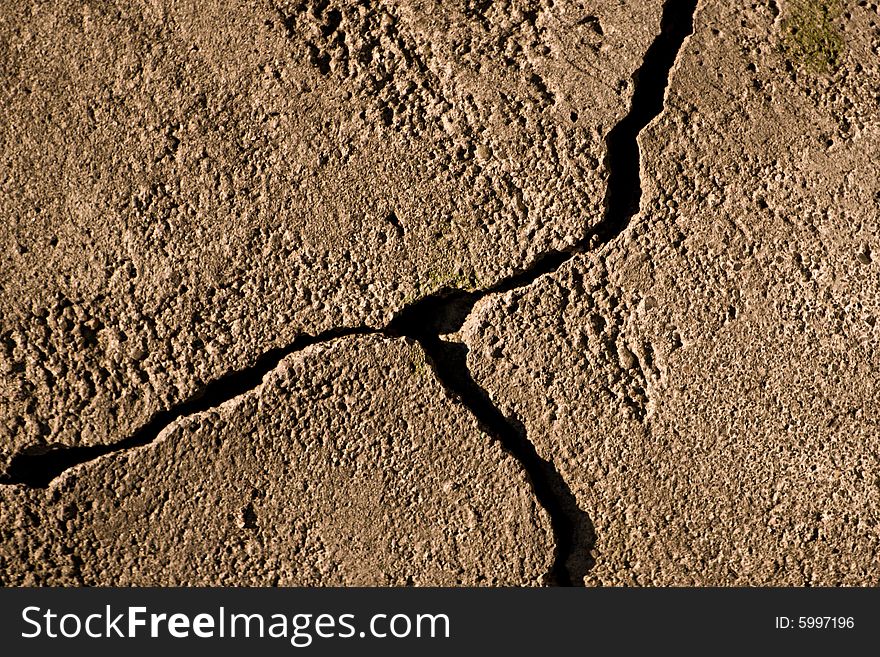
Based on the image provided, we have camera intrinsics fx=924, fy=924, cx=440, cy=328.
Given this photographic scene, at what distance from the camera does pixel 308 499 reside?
1.58 metres

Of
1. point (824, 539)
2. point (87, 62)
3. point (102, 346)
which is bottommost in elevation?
point (824, 539)

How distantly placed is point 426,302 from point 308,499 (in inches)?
15.5

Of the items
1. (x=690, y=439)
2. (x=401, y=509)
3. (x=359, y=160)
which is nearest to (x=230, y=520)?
(x=401, y=509)

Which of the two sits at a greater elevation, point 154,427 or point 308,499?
point 154,427

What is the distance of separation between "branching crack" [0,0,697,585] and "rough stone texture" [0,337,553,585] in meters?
0.02

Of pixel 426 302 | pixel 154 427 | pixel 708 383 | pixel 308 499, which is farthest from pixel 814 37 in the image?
pixel 154 427

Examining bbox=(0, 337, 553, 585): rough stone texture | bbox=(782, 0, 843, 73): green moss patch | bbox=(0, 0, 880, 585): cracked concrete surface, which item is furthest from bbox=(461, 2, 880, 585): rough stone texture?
bbox=(782, 0, 843, 73): green moss patch

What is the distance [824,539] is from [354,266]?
3.07 feet

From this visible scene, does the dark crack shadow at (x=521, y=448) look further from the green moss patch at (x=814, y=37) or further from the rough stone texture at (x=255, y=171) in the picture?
the green moss patch at (x=814, y=37)

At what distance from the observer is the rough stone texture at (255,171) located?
156 cm

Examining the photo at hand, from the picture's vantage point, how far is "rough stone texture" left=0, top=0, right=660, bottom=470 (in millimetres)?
1556

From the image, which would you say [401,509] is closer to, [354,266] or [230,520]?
[230,520]

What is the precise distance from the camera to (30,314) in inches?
61.0

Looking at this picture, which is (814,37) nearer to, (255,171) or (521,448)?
(521,448)
